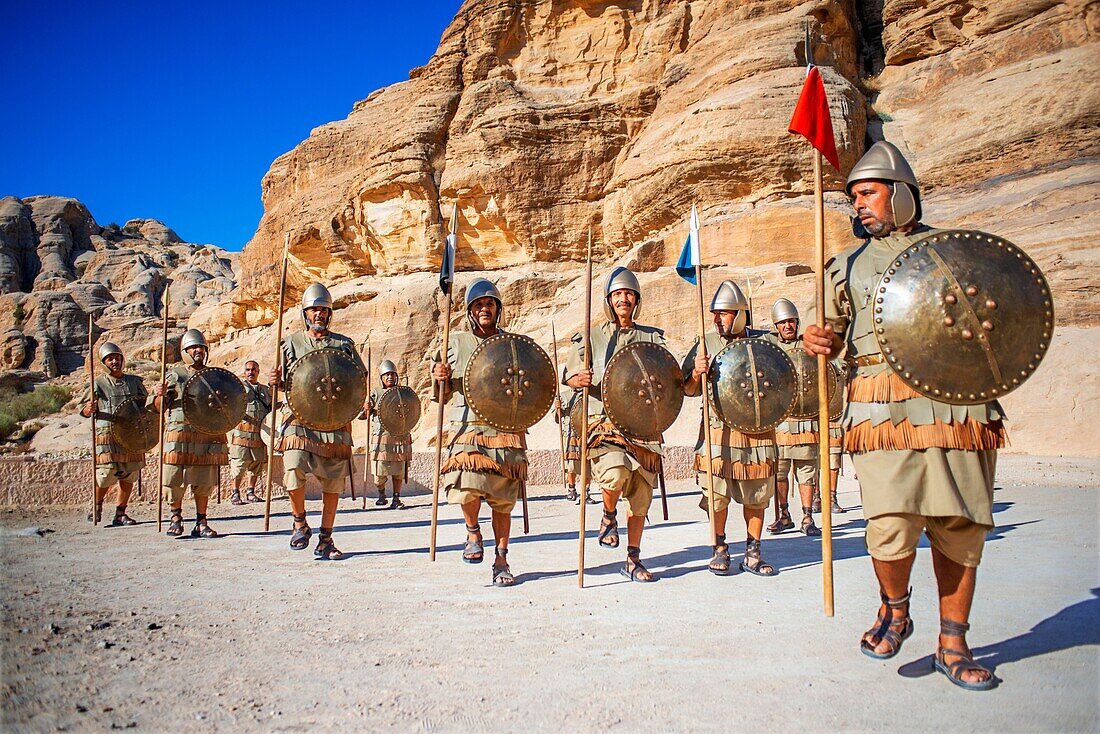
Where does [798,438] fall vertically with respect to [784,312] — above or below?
below

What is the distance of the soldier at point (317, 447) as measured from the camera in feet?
20.0

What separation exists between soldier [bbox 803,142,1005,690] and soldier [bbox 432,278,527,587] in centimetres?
249

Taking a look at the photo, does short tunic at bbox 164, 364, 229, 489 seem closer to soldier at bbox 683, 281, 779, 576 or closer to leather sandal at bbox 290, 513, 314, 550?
leather sandal at bbox 290, 513, 314, 550

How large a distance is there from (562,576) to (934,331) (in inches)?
124

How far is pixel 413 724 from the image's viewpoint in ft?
8.00

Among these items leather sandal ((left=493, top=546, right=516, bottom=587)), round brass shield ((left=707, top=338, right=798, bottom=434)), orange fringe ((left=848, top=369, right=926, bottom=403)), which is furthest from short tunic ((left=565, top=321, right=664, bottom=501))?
orange fringe ((left=848, top=369, right=926, bottom=403))

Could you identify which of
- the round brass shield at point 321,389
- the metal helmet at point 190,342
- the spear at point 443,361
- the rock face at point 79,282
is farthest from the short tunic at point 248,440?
the rock face at point 79,282

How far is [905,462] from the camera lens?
2.96 m

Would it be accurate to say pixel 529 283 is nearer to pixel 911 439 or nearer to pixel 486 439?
pixel 486 439

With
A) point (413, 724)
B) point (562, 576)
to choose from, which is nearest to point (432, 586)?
point (562, 576)

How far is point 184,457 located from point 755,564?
A: 19.6ft

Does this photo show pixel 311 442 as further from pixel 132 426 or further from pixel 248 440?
pixel 248 440

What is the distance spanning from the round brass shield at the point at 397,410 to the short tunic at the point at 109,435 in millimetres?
3413

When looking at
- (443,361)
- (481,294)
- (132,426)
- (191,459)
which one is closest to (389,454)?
(132,426)
